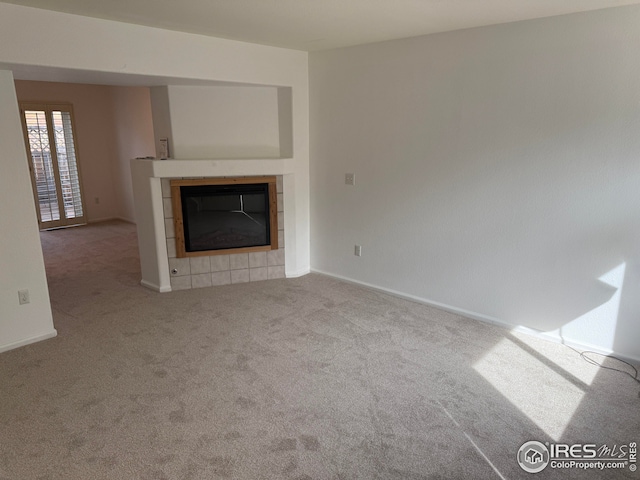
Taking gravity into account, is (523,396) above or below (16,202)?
below

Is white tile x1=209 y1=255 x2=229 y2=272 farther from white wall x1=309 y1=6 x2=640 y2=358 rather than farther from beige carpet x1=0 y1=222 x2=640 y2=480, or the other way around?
white wall x1=309 y1=6 x2=640 y2=358

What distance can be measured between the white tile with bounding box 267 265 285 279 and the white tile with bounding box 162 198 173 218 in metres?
1.18

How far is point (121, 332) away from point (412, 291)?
2.60 meters

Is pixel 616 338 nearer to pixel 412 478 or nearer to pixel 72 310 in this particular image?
pixel 412 478

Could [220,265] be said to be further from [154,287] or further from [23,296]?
[23,296]

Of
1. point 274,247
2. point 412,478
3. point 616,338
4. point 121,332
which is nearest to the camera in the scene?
→ point 412,478

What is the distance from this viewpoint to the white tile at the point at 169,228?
421cm

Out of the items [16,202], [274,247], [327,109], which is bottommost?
[274,247]

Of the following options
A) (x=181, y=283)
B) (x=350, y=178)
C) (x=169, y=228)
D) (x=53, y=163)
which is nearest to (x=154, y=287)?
(x=181, y=283)

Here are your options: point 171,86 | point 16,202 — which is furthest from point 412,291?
point 16,202

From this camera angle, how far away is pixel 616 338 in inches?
119

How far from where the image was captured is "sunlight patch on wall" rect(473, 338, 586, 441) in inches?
95.8

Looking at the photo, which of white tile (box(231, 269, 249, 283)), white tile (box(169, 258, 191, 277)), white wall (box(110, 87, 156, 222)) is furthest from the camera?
white wall (box(110, 87, 156, 222))

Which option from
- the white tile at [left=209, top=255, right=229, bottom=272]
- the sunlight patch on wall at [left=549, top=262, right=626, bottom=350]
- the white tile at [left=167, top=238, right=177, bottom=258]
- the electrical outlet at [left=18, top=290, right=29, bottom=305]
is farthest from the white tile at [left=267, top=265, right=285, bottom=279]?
the sunlight patch on wall at [left=549, top=262, right=626, bottom=350]
